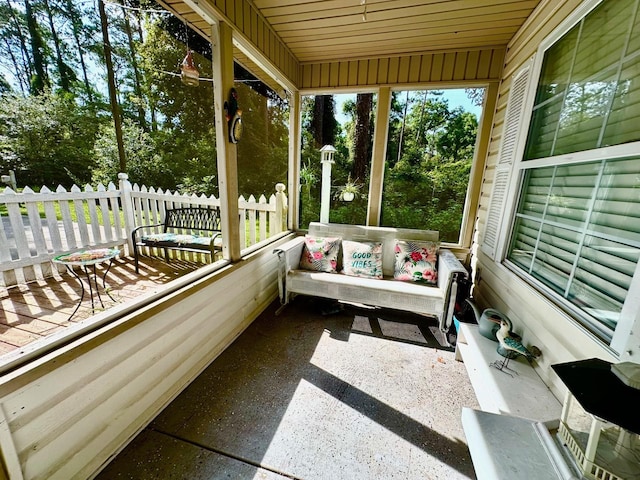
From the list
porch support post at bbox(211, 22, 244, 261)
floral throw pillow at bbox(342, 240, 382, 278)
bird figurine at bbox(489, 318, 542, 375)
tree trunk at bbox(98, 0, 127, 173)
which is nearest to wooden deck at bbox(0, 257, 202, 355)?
porch support post at bbox(211, 22, 244, 261)

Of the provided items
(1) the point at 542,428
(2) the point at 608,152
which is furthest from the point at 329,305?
(2) the point at 608,152

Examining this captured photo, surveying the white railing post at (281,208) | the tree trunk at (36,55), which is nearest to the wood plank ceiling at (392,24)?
the white railing post at (281,208)

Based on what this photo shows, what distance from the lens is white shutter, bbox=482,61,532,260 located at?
6.59 feet

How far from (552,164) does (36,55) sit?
7.75m

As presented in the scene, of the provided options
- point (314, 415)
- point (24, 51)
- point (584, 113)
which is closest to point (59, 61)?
point (24, 51)

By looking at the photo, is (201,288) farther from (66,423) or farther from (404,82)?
(404,82)

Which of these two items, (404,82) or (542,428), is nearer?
(542,428)

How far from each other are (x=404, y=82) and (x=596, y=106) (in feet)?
A: 6.09

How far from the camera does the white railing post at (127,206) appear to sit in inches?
130

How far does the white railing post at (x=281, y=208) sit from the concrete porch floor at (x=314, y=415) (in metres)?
1.33

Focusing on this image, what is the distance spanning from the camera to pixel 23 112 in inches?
141

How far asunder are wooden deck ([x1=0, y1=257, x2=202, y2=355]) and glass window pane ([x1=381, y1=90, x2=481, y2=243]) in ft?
10.8

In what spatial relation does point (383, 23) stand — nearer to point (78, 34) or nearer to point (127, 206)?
point (127, 206)

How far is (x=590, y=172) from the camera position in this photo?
4.12 ft
